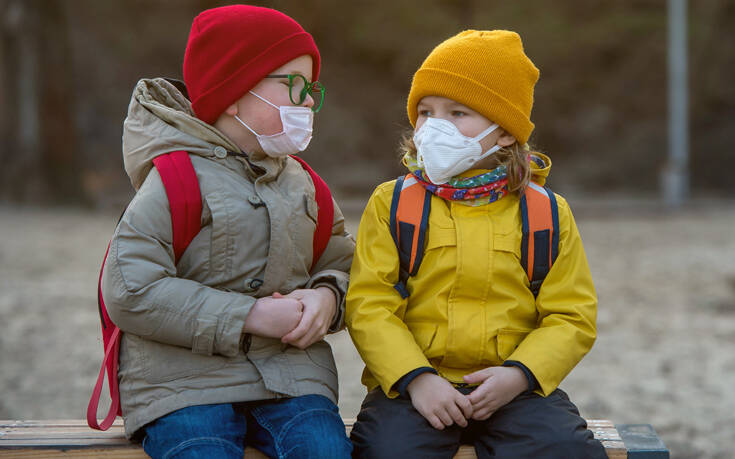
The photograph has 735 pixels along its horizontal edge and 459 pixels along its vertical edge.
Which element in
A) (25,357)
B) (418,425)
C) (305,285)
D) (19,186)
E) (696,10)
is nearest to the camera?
(418,425)

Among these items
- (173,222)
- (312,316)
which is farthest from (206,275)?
(312,316)

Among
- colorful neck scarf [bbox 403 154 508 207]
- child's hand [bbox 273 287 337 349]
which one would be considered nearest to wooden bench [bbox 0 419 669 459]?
child's hand [bbox 273 287 337 349]

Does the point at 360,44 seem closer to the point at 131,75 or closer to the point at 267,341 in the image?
the point at 131,75

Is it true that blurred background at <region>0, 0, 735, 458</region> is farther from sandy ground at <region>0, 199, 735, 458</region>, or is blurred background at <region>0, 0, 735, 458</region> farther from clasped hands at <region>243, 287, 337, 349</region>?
clasped hands at <region>243, 287, 337, 349</region>

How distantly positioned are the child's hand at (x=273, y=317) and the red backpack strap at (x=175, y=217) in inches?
9.9

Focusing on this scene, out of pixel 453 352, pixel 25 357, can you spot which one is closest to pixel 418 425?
pixel 453 352

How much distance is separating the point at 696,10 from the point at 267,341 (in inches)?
801

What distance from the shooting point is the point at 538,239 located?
2303 mm

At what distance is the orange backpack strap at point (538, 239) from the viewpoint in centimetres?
230

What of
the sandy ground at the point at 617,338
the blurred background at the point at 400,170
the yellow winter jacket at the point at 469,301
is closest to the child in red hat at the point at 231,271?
the yellow winter jacket at the point at 469,301

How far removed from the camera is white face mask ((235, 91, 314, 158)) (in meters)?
2.29

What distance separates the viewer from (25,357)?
5406 millimetres

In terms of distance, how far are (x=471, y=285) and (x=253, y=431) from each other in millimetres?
688

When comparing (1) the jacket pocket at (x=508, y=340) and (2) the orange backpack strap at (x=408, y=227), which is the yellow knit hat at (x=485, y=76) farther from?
(1) the jacket pocket at (x=508, y=340)
